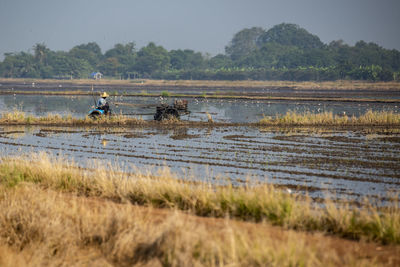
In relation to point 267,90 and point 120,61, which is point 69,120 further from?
point 120,61

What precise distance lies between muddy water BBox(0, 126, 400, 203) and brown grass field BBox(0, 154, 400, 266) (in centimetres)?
187

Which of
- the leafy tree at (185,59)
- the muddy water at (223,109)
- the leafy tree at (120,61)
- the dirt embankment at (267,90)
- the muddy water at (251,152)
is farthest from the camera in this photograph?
the leafy tree at (185,59)

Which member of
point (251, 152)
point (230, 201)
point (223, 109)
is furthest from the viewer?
point (223, 109)

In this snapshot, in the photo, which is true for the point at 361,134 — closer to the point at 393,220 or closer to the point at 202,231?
the point at 393,220

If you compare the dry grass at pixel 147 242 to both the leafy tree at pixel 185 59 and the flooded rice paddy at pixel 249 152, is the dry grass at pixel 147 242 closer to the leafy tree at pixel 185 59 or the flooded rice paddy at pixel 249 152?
the flooded rice paddy at pixel 249 152

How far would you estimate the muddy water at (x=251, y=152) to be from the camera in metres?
15.9

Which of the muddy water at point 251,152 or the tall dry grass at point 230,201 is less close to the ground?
the tall dry grass at point 230,201

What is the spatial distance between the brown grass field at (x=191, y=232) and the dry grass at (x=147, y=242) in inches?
0.7

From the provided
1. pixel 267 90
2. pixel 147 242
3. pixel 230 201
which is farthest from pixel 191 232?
pixel 267 90

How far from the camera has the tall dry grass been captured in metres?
9.55

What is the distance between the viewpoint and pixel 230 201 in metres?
10.8

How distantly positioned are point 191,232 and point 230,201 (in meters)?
2.49

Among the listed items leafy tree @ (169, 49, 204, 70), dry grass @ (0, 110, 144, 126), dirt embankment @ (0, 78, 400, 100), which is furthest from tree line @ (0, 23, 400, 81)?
dry grass @ (0, 110, 144, 126)

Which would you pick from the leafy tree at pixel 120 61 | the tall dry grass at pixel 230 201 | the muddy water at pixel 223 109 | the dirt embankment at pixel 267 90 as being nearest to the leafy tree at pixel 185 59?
the leafy tree at pixel 120 61
